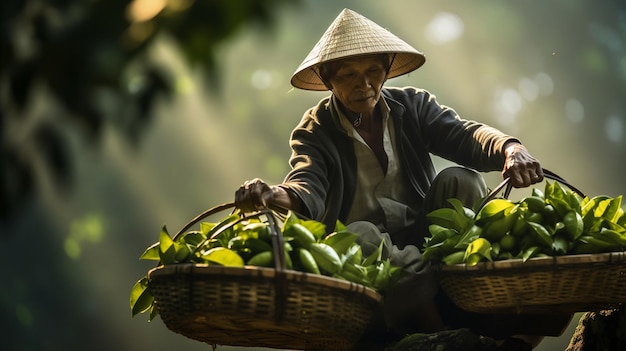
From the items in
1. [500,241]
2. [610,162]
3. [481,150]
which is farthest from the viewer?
[610,162]

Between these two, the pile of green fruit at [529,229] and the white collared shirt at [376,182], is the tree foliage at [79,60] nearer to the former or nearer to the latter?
the pile of green fruit at [529,229]

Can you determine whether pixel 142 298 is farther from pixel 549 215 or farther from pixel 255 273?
pixel 549 215

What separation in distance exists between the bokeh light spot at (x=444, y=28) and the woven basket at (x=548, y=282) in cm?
663

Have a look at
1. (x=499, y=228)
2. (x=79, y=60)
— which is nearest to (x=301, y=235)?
(x=499, y=228)

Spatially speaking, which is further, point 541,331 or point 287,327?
point 541,331

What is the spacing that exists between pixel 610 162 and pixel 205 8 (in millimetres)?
8326

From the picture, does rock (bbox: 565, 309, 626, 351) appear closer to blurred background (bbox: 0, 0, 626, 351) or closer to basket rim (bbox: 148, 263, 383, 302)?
basket rim (bbox: 148, 263, 383, 302)

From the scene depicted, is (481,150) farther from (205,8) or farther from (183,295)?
(205,8)

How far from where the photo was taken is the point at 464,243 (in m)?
2.26

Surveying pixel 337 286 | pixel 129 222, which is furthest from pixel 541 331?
pixel 129 222

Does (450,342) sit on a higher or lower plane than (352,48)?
lower

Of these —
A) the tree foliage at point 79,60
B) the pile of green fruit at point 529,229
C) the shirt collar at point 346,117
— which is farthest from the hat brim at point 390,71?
the tree foliage at point 79,60

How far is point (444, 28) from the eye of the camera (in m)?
8.76

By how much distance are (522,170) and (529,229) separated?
0.22 meters
